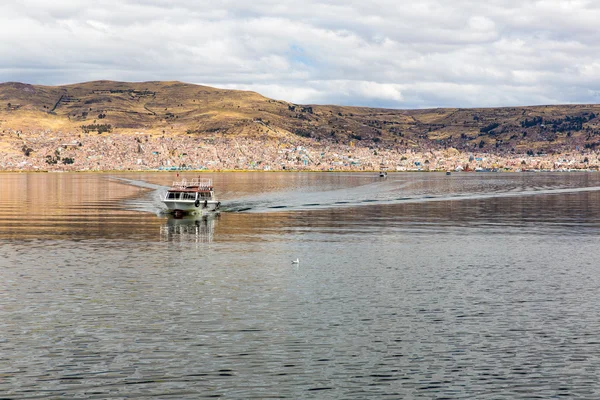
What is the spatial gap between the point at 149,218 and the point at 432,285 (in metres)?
63.2

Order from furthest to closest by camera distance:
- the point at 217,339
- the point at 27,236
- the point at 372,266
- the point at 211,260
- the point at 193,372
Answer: the point at 27,236
the point at 211,260
the point at 372,266
the point at 217,339
the point at 193,372

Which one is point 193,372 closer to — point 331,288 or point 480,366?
point 480,366

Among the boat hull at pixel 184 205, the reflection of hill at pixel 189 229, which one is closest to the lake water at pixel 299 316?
the reflection of hill at pixel 189 229

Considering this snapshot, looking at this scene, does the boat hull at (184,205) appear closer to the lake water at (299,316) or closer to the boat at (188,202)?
the boat at (188,202)

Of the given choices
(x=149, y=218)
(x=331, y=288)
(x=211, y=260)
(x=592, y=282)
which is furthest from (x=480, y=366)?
(x=149, y=218)

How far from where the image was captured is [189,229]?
291ft

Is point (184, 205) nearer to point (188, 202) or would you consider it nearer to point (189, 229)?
point (188, 202)

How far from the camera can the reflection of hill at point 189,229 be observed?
7639 cm

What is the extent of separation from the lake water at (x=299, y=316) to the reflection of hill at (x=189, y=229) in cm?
91

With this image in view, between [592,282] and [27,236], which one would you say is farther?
[27,236]

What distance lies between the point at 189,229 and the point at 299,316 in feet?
176

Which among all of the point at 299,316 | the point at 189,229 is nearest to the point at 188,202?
the point at 189,229

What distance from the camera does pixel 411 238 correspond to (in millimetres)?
75000

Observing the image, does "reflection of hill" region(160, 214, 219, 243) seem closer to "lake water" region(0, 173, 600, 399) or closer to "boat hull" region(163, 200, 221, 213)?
"lake water" region(0, 173, 600, 399)
